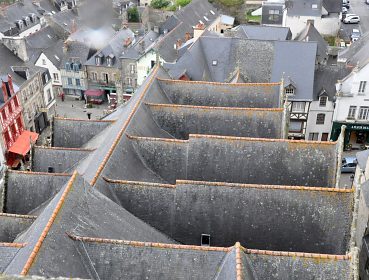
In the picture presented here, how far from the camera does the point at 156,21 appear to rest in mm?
71000

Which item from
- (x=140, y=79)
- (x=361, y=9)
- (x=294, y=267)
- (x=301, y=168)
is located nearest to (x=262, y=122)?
(x=301, y=168)

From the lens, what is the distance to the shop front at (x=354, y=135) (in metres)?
40.7

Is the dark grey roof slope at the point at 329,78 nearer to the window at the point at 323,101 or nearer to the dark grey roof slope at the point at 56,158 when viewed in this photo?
the window at the point at 323,101

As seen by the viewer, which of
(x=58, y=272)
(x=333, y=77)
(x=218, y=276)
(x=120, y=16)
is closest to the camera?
(x=58, y=272)

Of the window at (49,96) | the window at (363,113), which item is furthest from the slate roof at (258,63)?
the window at (49,96)

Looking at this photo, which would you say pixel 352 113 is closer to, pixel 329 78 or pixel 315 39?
pixel 329 78

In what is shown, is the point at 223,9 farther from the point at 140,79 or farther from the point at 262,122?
the point at 262,122

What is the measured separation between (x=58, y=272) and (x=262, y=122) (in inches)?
647

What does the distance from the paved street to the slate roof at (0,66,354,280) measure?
142ft

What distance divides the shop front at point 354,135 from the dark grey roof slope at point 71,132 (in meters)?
23.6

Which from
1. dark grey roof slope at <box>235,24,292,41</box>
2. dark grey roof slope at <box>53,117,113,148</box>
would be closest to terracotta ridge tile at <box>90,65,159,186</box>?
dark grey roof slope at <box>53,117,113,148</box>

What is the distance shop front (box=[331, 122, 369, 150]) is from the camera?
133ft

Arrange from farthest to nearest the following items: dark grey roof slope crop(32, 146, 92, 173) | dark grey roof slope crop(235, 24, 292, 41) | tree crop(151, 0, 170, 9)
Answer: tree crop(151, 0, 170, 9), dark grey roof slope crop(235, 24, 292, 41), dark grey roof slope crop(32, 146, 92, 173)

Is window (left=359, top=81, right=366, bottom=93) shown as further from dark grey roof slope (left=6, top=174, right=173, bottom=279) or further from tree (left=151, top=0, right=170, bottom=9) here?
tree (left=151, top=0, right=170, bottom=9)
